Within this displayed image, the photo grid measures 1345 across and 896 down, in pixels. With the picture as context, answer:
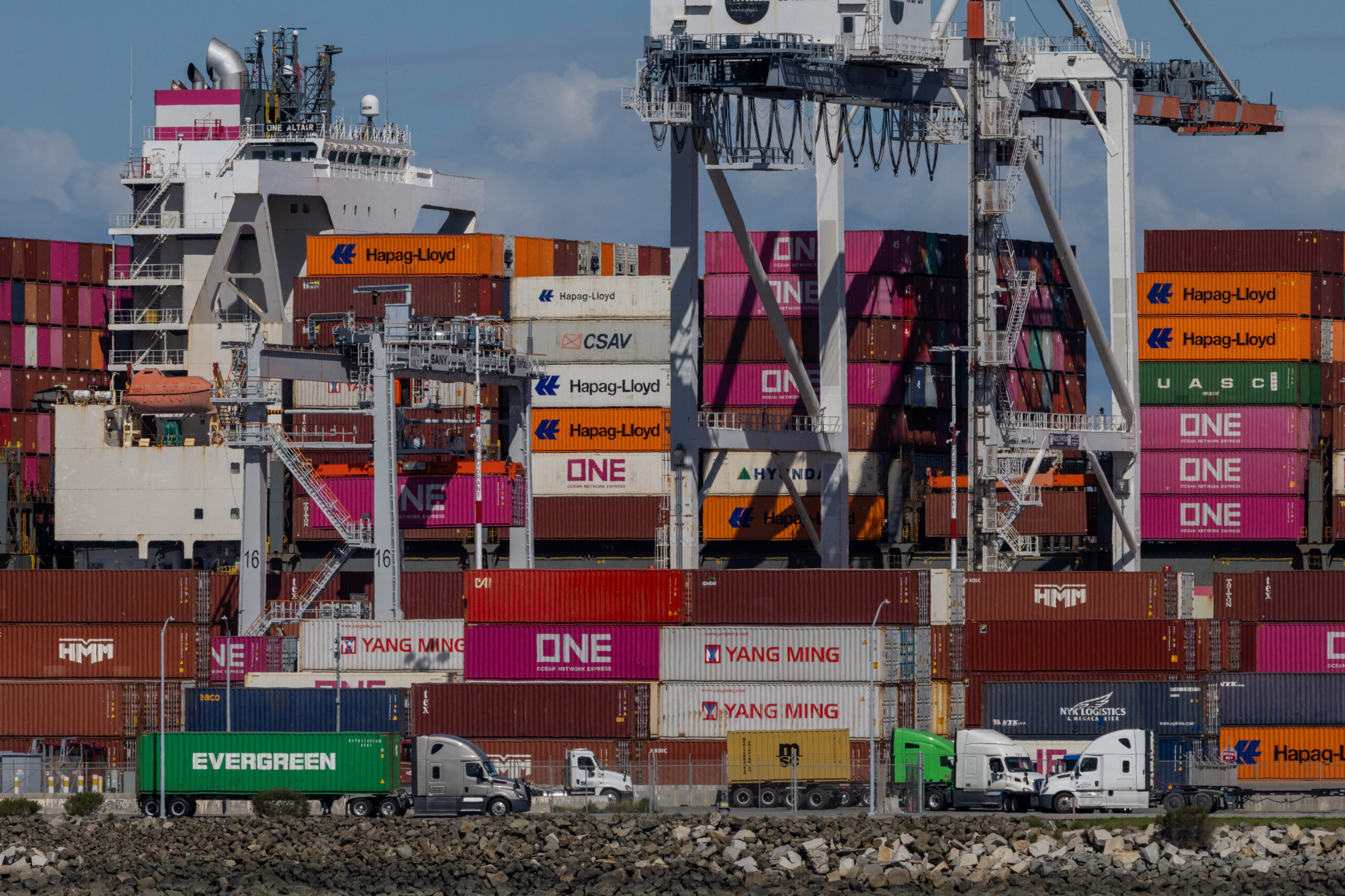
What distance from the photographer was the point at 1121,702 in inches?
2100

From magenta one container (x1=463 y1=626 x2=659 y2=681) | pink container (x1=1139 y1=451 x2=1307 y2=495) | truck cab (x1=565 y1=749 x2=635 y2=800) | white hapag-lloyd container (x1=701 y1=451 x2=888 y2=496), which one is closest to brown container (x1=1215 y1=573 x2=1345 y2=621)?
pink container (x1=1139 y1=451 x2=1307 y2=495)

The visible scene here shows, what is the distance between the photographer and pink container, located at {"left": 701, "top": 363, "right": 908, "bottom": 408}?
71.6 metres

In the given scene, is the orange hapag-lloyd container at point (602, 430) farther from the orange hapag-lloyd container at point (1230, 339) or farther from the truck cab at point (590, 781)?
the truck cab at point (590, 781)

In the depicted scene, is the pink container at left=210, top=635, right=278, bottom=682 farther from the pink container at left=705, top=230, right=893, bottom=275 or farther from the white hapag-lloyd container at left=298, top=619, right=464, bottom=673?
the pink container at left=705, top=230, right=893, bottom=275

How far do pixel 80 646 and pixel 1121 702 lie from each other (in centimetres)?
2620

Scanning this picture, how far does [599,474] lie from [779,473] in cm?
593

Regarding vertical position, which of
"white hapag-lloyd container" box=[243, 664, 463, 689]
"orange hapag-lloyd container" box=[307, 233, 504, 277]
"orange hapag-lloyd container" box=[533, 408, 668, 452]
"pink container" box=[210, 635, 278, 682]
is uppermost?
"orange hapag-lloyd container" box=[307, 233, 504, 277]

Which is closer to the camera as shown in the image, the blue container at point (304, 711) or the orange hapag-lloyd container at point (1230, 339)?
the blue container at point (304, 711)

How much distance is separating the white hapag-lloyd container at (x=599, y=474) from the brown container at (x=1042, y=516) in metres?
8.51

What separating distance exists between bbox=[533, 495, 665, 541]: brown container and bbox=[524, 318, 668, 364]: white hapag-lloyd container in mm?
4516

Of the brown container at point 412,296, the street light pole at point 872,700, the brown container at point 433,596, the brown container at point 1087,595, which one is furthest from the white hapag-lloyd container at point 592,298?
the street light pole at point 872,700

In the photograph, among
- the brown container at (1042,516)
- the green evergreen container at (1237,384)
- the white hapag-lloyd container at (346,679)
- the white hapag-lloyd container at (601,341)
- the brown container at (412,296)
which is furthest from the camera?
the brown container at (412,296)

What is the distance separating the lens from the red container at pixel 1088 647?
182 ft

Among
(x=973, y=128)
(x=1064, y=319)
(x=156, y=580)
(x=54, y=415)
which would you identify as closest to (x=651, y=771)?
(x=156, y=580)
